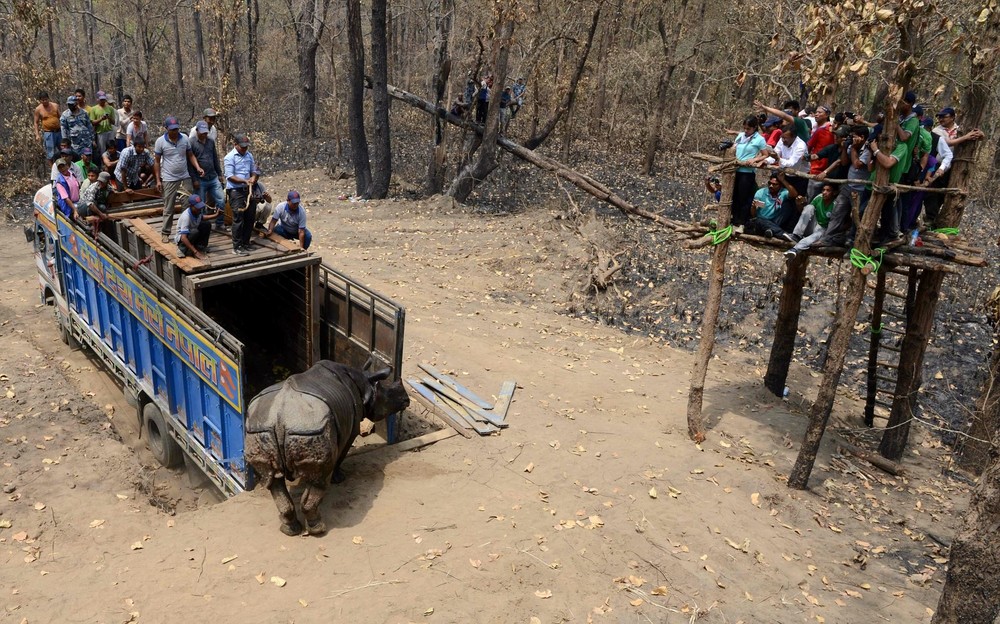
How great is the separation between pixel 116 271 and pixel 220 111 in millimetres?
16009

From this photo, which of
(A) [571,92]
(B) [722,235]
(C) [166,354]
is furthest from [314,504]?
(A) [571,92]

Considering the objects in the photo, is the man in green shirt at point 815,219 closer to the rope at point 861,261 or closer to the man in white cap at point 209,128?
the rope at point 861,261

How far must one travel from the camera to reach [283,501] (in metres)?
A: 7.25

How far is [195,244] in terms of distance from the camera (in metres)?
9.00

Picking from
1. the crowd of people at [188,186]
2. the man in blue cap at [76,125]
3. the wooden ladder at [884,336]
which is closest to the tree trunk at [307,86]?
the man in blue cap at [76,125]

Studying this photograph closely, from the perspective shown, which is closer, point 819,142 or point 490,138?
point 819,142

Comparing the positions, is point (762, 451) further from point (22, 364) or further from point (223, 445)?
point (22, 364)

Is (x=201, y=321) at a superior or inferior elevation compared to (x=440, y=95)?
inferior

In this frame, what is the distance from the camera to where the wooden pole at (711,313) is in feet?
30.6

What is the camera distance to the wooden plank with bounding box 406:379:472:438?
9.70 m

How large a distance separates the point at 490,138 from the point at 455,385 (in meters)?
10.8

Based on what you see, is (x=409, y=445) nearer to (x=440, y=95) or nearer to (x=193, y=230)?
(x=193, y=230)

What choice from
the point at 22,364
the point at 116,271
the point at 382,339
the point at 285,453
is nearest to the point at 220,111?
the point at 22,364

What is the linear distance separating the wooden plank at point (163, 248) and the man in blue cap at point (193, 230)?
0.11 meters
